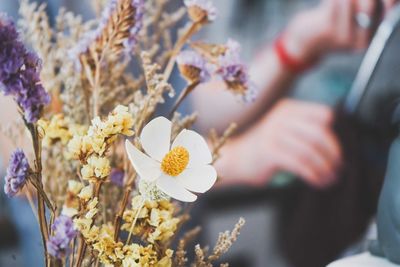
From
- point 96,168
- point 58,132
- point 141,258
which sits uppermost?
point 58,132

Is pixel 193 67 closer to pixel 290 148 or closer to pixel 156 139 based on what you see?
pixel 156 139

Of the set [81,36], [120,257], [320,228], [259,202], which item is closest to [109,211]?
[120,257]

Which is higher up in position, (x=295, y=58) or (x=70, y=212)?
(x=295, y=58)

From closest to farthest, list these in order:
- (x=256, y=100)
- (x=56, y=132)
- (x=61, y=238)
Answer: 1. (x=61, y=238)
2. (x=56, y=132)
3. (x=256, y=100)

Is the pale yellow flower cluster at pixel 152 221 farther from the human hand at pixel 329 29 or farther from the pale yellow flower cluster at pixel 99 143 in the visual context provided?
the human hand at pixel 329 29

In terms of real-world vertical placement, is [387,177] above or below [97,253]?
below

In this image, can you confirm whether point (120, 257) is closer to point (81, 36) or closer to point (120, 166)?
point (120, 166)

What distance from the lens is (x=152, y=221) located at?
2.38 ft

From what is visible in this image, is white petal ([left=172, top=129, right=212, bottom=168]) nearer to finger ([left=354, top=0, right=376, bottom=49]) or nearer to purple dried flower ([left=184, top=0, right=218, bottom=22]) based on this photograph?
purple dried flower ([left=184, top=0, right=218, bottom=22])

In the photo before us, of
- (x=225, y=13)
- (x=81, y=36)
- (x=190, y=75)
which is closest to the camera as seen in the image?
(x=190, y=75)

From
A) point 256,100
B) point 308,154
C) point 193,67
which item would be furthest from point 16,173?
point 308,154

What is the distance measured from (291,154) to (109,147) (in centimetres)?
75

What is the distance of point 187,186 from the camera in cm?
69

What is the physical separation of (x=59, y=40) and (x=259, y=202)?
61 centimetres
